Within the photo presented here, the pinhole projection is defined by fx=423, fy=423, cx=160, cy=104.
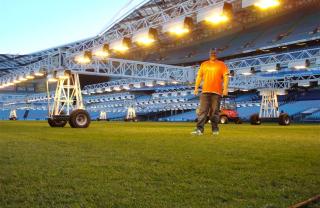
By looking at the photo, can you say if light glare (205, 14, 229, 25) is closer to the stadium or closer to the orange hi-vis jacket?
the stadium

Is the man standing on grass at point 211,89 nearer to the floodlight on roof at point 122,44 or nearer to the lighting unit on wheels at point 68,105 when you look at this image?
the lighting unit on wheels at point 68,105

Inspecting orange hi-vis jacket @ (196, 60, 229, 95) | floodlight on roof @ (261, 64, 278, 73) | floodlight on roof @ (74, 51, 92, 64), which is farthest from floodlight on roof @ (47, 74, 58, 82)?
floodlight on roof @ (261, 64, 278, 73)

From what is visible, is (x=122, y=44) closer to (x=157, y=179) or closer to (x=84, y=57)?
(x=84, y=57)

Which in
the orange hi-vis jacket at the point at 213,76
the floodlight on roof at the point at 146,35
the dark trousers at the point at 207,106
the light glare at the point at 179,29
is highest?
the floodlight on roof at the point at 146,35

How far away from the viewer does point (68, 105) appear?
2103cm

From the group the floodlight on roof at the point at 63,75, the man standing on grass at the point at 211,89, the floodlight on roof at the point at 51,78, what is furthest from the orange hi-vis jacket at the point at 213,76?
the floodlight on roof at the point at 51,78

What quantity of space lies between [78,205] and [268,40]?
184 ft

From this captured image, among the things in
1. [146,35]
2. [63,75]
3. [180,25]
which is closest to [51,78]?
[63,75]

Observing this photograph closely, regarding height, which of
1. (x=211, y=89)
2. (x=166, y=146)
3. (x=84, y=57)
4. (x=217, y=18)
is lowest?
(x=166, y=146)

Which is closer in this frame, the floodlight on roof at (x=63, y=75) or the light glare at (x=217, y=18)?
the light glare at (x=217, y=18)

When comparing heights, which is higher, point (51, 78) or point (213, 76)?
point (51, 78)

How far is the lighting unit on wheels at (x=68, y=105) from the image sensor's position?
60.7ft

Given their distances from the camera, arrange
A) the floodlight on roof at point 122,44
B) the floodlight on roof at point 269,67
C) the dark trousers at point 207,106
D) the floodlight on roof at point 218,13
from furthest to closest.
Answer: the floodlight on roof at point 269,67 → the floodlight on roof at point 122,44 → the floodlight on roof at point 218,13 → the dark trousers at point 207,106

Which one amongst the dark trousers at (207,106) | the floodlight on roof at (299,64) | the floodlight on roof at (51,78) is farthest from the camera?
the floodlight on roof at (299,64)
